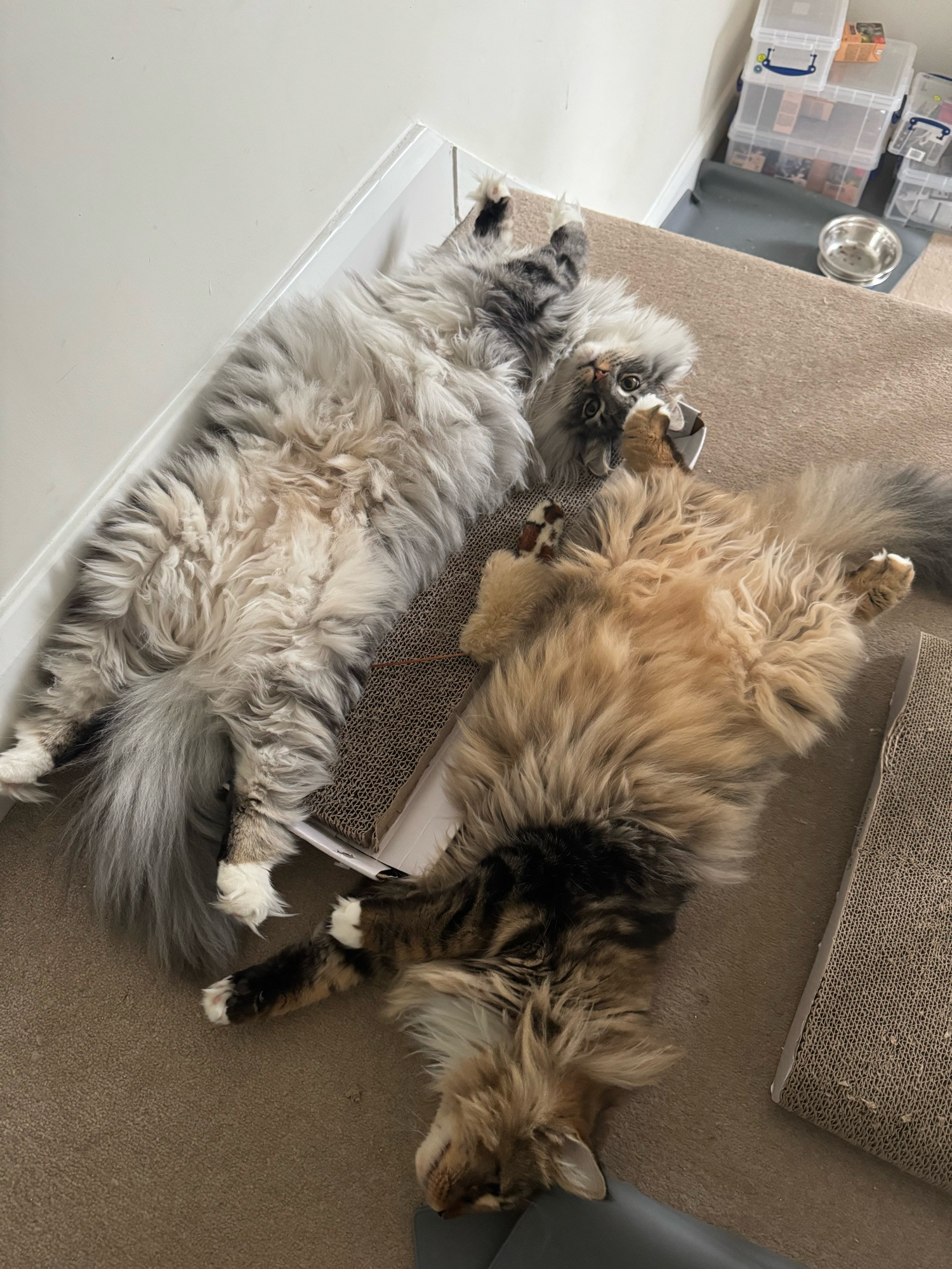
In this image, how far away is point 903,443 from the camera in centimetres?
187

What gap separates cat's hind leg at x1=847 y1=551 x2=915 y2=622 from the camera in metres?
1.42

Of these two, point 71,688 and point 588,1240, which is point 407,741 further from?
point 588,1240

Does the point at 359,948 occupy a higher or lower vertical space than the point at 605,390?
lower

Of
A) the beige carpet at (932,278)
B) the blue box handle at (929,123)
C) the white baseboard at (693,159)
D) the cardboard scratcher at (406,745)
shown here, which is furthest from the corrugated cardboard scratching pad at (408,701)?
the blue box handle at (929,123)

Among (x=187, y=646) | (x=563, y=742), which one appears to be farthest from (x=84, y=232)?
(x=563, y=742)

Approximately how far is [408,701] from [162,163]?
0.95m

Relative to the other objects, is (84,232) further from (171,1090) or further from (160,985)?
(171,1090)

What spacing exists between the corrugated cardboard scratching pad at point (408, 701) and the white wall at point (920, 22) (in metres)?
2.85

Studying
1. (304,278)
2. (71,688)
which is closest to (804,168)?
(304,278)

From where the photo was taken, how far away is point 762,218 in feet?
10.8

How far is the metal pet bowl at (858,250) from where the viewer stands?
3.10 meters

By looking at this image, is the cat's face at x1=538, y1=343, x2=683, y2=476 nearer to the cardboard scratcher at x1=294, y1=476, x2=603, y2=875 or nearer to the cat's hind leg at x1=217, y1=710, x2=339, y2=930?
the cardboard scratcher at x1=294, y1=476, x2=603, y2=875

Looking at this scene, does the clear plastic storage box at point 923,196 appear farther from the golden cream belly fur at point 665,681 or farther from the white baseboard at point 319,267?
the golden cream belly fur at point 665,681

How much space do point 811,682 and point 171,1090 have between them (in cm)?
120
